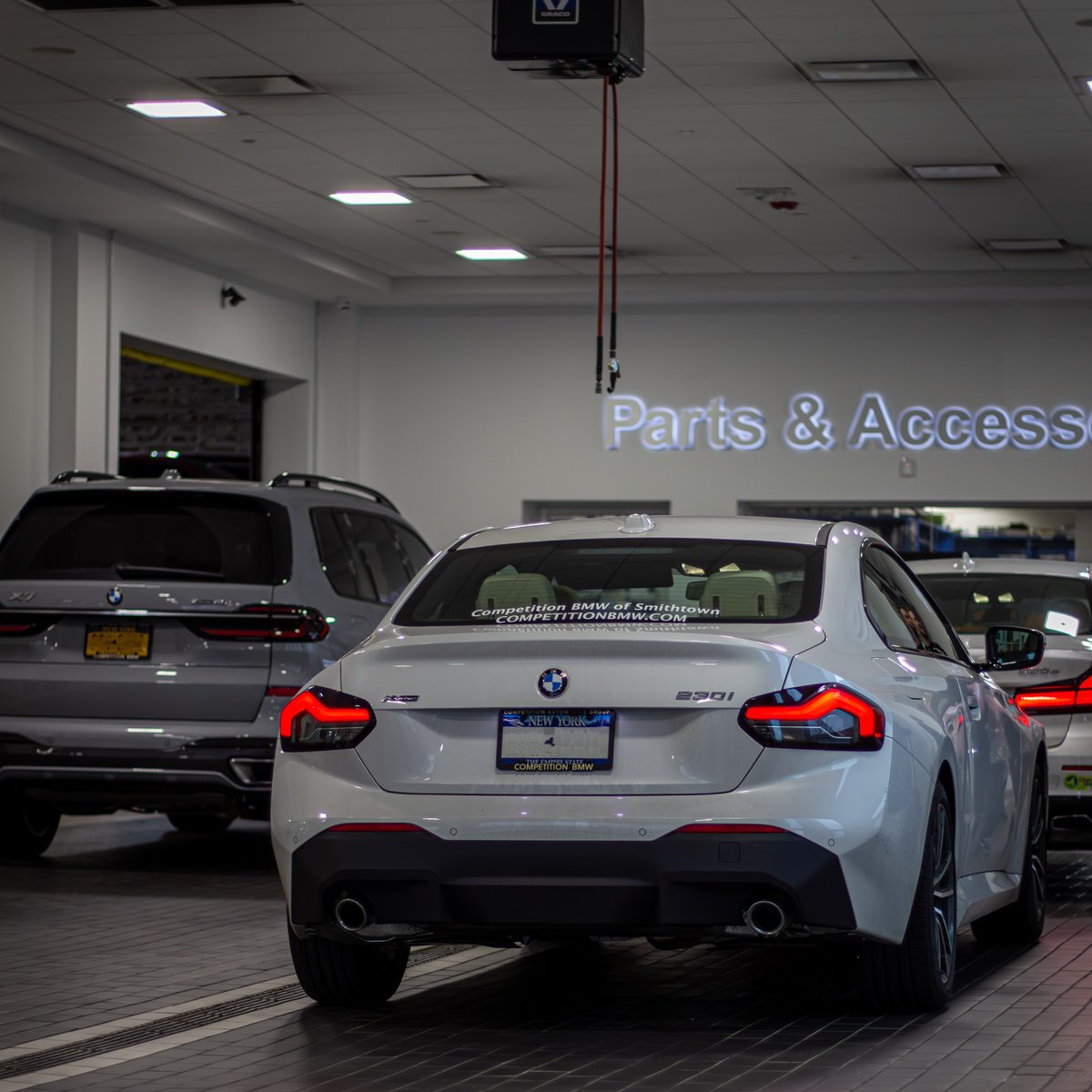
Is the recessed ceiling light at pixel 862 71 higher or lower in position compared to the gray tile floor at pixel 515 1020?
higher

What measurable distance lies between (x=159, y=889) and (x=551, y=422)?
13830 mm

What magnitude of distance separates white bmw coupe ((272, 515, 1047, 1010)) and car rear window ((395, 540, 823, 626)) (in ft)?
0.05

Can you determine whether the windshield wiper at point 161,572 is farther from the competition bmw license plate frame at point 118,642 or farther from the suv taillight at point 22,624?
the suv taillight at point 22,624

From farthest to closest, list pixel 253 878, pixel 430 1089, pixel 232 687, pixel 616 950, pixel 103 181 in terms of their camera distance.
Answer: pixel 103 181
pixel 253 878
pixel 232 687
pixel 616 950
pixel 430 1089

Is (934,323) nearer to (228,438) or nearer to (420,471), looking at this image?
(420,471)

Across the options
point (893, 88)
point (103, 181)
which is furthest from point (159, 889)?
point (103, 181)

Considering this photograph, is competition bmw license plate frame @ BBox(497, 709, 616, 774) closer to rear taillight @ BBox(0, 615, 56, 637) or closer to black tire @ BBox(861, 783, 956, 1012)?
black tire @ BBox(861, 783, 956, 1012)

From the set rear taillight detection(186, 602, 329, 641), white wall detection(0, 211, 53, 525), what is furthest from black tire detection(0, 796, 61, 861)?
white wall detection(0, 211, 53, 525)

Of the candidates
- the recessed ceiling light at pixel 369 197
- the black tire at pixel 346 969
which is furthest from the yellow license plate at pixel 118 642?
the recessed ceiling light at pixel 369 197

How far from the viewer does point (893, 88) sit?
530 inches

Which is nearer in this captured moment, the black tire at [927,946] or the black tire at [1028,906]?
the black tire at [927,946]

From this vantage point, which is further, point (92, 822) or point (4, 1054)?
point (92, 822)

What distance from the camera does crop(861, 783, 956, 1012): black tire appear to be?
576 centimetres

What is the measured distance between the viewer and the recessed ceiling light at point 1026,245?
19.2 metres
